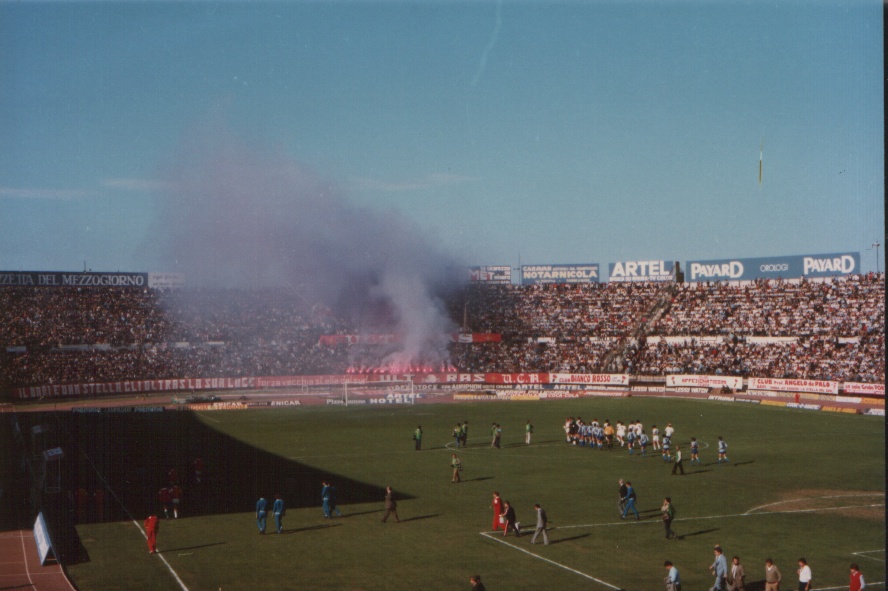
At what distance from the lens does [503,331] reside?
107125 mm

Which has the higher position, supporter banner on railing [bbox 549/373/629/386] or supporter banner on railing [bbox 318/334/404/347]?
supporter banner on railing [bbox 318/334/404/347]

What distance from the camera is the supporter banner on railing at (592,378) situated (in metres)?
86.6

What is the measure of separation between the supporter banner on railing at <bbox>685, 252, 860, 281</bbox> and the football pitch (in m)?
43.5

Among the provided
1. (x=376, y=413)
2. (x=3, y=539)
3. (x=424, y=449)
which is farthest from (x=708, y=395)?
(x=3, y=539)

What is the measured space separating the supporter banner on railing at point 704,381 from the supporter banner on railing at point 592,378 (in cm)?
464

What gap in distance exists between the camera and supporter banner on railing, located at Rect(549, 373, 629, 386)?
8662 centimetres

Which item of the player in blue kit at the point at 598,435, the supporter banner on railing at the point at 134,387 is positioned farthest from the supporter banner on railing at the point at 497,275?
the player in blue kit at the point at 598,435

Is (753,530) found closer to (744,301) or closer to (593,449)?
(593,449)

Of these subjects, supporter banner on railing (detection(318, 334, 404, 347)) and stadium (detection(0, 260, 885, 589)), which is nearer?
stadium (detection(0, 260, 885, 589))

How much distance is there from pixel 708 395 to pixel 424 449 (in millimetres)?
38806

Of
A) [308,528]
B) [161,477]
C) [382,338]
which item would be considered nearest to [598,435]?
[308,528]

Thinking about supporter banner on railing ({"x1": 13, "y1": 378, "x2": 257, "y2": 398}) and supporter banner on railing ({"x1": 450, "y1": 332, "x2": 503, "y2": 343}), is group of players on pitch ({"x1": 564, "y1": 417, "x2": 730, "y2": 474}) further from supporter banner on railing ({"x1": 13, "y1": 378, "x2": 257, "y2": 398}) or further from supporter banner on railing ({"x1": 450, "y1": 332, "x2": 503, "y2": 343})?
supporter banner on railing ({"x1": 450, "y1": 332, "x2": 503, "y2": 343})

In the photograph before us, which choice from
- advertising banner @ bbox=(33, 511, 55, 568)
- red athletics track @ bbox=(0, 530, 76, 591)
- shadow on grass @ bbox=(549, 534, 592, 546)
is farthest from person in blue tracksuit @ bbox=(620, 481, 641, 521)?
advertising banner @ bbox=(33, 511, 55, 568)

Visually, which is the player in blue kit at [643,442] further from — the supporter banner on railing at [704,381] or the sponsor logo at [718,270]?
the sponsor logo at [718,270]
